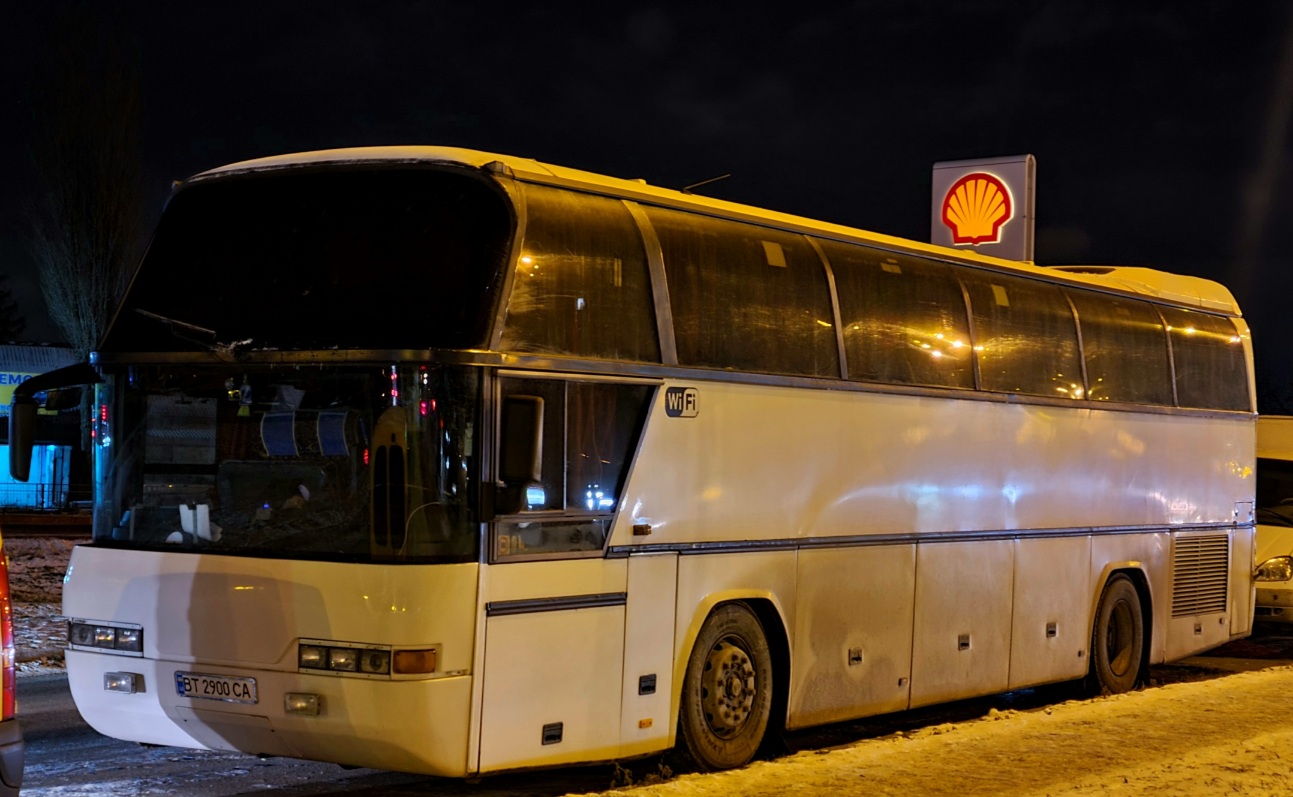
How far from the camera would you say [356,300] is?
Result: 342 inches

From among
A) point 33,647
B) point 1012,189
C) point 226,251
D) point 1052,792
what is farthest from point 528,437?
point 1012,189

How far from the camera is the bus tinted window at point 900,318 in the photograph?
38.2 ft

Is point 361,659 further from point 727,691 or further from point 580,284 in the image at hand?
point 727,691

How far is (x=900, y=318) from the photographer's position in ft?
39.9

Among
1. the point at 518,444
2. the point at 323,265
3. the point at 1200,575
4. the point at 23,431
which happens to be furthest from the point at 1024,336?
the point at 23,431

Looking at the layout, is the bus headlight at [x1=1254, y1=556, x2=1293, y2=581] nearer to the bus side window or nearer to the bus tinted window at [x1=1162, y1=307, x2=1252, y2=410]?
the bus tinted window at [x1=1162, y1=307, x2=1252, y2=410]

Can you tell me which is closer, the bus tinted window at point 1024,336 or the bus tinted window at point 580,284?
the bus tinted window at point 580,284

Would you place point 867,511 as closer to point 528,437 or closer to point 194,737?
point 528,437

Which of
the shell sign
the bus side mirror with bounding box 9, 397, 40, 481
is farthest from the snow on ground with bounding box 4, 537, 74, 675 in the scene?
the shell sign

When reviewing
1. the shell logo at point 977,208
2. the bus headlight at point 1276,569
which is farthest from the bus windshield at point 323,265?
the shell logo at point 977,208

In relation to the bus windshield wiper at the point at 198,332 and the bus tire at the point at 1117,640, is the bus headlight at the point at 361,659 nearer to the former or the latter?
the bus windshield wiper at the point at 198,332

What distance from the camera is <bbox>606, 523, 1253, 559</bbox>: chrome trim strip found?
32.0 feet

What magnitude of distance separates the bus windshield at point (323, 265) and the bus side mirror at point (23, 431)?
1.78 feet

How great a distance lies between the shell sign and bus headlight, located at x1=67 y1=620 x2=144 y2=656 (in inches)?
730
